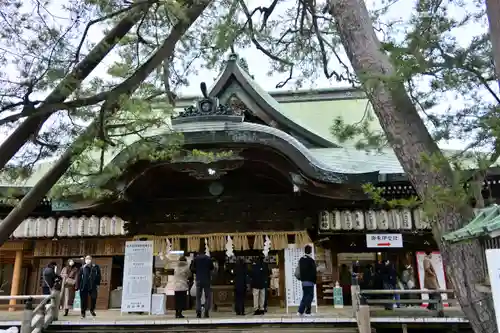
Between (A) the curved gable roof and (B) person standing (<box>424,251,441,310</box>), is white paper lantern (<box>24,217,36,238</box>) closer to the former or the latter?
(A) the curved gable roof

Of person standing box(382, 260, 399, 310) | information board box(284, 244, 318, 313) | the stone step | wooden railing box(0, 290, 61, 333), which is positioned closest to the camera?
wooden railing box(0, 290, 61, 333)

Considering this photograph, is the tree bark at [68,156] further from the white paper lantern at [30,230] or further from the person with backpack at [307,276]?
the white paper lantern at [30,230]

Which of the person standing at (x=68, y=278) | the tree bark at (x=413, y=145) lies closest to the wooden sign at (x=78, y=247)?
the person standing at (x=68, y=278)

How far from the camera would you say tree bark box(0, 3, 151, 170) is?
5.04 m

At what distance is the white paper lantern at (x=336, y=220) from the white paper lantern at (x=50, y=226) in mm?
7229

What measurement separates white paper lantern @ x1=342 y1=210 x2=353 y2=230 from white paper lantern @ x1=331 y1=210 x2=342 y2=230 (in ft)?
0.25

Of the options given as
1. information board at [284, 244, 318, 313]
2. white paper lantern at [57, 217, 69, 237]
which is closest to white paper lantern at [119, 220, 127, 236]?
white paper lantern at [57, 217, 69, 237]

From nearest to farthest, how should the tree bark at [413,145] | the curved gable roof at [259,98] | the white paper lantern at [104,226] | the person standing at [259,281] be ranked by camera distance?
the tree bark at [413,145]
the person standing at [259,281]
the white paper lantern at [104,226]
the curved gable roof at [259,98]

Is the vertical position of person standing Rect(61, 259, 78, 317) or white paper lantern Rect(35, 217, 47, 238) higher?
white paper lantern Rect(35, 217, 47, 238)

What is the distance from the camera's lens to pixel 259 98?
13.7m

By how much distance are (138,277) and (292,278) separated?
3.72 m

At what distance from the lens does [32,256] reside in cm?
1396

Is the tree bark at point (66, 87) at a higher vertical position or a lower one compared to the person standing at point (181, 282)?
higher

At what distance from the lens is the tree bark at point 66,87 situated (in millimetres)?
5039
